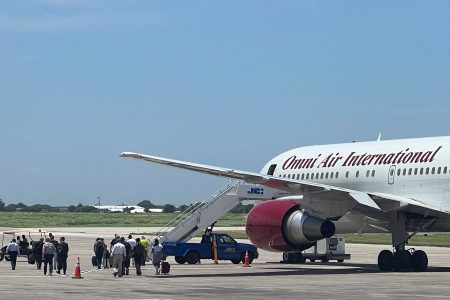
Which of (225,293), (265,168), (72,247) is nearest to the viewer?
(225,293)

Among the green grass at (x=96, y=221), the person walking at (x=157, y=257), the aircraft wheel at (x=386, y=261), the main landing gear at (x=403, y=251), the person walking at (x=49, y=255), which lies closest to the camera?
the main landing gear at (x=403, y=251)

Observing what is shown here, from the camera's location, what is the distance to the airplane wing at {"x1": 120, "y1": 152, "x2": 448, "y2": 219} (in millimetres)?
35219

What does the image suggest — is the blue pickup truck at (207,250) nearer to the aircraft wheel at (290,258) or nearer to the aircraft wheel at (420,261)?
the aircraft wheel at (290,258)

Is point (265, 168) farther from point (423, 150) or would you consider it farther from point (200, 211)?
point (423, 150)

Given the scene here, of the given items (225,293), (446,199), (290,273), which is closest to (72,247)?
(290,273)

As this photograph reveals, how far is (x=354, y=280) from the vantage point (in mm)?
34062

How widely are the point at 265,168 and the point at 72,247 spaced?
23.0 m

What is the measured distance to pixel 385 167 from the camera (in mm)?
39438

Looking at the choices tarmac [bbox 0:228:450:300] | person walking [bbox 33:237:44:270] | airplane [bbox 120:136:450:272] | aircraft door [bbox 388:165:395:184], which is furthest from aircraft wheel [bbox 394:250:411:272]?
person walking [bbox 33:237:44:270]

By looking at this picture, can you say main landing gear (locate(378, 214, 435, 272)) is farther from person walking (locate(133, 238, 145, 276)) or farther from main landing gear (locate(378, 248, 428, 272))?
person walking (locate(133, 238, 145, 276))

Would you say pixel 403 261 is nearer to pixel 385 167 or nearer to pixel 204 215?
pixel 385 167

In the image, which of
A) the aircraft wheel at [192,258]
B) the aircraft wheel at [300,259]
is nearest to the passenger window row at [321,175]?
the aircraft wheel at [300,259]

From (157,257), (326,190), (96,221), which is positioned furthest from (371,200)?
(96,221)

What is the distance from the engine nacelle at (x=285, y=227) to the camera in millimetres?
37250
